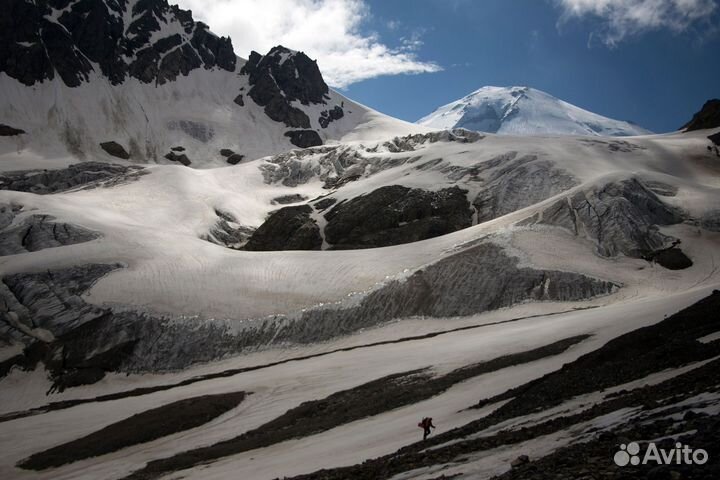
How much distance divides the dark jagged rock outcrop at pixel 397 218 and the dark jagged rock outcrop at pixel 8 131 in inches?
4629

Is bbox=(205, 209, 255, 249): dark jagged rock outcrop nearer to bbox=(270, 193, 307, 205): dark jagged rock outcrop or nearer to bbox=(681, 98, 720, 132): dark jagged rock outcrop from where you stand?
bbox=(270, 193, 307, 205): dark jagged rock outcrop

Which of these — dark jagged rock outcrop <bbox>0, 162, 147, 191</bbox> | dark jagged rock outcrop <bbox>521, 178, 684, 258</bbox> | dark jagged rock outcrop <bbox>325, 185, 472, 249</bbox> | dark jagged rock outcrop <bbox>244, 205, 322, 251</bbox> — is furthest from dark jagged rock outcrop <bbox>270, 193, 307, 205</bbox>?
dark jagged rock outcrop <bbox>521, 178, 684, 258</bbox>

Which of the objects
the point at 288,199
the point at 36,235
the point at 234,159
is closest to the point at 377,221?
the point at 288,199

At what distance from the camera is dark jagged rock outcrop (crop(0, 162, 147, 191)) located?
128 m

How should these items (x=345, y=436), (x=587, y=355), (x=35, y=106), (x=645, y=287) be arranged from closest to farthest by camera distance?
→ (x=345, y=436) → (x=587, y=355) → (x=645, y=287) → (x=35, y=106)

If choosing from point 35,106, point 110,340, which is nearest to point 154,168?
point 35,106

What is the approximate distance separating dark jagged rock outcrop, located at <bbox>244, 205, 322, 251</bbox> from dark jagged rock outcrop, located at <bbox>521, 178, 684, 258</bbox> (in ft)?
136

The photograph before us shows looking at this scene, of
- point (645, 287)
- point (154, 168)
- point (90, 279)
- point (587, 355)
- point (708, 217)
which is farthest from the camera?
point (154, 168)

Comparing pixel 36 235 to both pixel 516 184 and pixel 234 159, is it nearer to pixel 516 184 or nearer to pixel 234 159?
pixel 516 184

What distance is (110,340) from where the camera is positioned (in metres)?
56.7

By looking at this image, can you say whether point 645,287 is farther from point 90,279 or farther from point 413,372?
point 90,279

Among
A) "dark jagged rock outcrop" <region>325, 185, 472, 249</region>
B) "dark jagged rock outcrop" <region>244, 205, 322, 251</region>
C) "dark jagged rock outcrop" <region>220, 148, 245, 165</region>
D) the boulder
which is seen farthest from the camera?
"dark jagged rock outcrop" <region>220, 148, 245, 165</region>

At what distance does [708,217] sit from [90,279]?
7811cm

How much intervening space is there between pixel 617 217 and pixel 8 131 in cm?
16948
